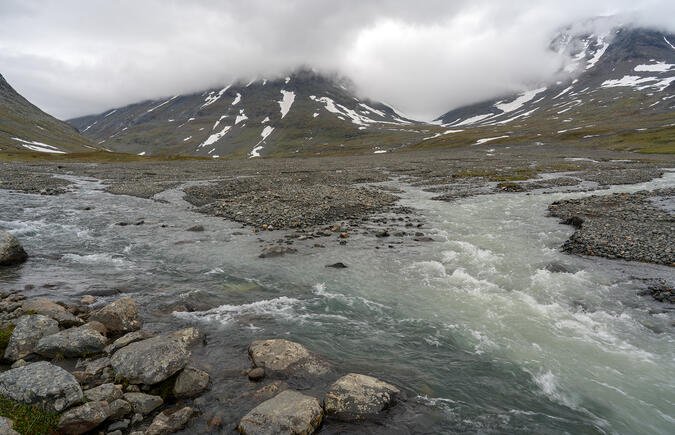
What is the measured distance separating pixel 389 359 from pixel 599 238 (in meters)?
18.1

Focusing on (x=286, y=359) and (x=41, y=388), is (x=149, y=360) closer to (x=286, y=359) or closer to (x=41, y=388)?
(x=41, y=388)

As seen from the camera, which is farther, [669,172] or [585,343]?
[669,172]

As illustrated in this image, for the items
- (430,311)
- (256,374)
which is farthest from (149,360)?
(430,311)

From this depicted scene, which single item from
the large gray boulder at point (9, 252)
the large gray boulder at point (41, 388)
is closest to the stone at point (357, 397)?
the large gray boulder at point (41, 388)

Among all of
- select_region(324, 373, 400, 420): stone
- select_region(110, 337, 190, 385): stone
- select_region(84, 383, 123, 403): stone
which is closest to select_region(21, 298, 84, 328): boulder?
select_region(110, 337, 190, 385): stone

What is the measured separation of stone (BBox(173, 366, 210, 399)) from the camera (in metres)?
8.17

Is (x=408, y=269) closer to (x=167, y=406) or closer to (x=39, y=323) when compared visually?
(x=167, y=406)

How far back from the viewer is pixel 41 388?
269 inches

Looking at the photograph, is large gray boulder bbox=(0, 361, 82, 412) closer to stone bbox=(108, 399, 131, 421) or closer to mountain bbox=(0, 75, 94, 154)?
stone bbox=(108, 399, 131, 421)

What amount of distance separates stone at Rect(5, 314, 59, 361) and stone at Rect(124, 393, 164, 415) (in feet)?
12.1

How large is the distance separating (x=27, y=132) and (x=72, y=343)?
192 meters

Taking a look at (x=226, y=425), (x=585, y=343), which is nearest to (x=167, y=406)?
(x=226, y=425)

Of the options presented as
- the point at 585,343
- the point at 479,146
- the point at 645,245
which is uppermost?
the point at 479,146

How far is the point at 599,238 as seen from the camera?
20.9m
